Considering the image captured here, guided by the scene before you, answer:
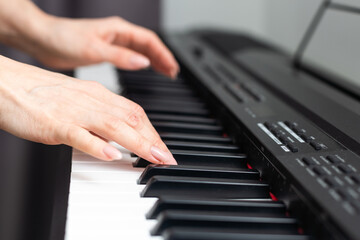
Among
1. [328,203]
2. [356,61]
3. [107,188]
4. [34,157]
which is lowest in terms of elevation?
[34,157]

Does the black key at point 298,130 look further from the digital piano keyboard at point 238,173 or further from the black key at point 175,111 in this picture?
the black key at point 175,111

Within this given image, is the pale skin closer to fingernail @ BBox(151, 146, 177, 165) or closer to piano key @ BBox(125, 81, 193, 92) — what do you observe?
fingernail @ BBox(151, 146, 177, 165)

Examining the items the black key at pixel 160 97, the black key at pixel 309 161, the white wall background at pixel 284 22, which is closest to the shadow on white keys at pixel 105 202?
the black key at pixel 309 161

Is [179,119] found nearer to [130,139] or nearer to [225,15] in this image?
[130,139]

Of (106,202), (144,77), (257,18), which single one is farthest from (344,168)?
(257,18)

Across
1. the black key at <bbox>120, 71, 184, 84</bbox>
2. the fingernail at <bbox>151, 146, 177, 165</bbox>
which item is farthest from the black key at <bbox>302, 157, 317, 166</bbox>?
the black key at <bbox>120, 71, 184, 84</bbox>

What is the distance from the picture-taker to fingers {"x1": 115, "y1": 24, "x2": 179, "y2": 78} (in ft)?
4.22

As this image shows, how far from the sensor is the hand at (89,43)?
1226 millimetres

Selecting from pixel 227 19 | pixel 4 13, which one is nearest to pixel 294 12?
pixel 227 19

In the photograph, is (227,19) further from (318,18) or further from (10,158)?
(10,158)

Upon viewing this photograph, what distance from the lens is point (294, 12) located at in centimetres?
179

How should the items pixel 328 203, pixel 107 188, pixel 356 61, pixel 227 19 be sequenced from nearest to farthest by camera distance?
pixel 328 203
pixel 107 188
pixel 356 61
pixel 227 19

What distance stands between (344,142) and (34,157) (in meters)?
1.37

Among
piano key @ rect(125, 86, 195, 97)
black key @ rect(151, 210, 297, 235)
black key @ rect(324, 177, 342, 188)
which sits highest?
black key @ rect(324, 177, 342, 188)
